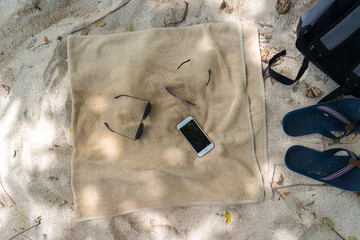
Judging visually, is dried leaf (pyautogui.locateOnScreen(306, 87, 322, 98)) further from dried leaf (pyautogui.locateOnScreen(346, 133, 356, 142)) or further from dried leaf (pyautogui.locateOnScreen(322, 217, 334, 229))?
dried leaf (pyautogui.locateOnScreen(322, 217, 334, 229))

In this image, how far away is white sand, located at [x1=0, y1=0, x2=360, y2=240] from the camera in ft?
5.50

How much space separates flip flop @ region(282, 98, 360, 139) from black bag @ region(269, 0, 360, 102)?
0.32ft

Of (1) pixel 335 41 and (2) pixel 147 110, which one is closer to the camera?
(1) pixel 335 41

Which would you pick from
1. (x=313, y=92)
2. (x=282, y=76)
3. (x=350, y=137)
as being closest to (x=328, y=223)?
(x=350, y=137)

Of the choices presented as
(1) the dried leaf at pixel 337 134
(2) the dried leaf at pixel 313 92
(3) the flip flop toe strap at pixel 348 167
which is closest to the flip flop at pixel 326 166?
(3) the flip flop toe strap at pixel 348 167

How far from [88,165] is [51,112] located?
1.50 feet

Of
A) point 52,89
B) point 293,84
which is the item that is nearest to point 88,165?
point 52,89

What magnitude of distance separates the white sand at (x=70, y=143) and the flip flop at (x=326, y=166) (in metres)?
0.05

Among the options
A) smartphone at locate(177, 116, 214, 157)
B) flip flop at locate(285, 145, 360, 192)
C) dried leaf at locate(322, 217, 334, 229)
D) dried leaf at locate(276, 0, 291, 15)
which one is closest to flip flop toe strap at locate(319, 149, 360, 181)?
flip flop at locate(285, 145, 360, 192)

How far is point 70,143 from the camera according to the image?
5.91 ft

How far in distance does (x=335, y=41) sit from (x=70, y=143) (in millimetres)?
1768

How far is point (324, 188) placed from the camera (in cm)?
168

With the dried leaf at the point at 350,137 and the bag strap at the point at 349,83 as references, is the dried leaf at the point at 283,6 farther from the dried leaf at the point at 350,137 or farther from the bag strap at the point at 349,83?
the dried leaf at the point at 350,137

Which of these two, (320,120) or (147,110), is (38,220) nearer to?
(147,110)
